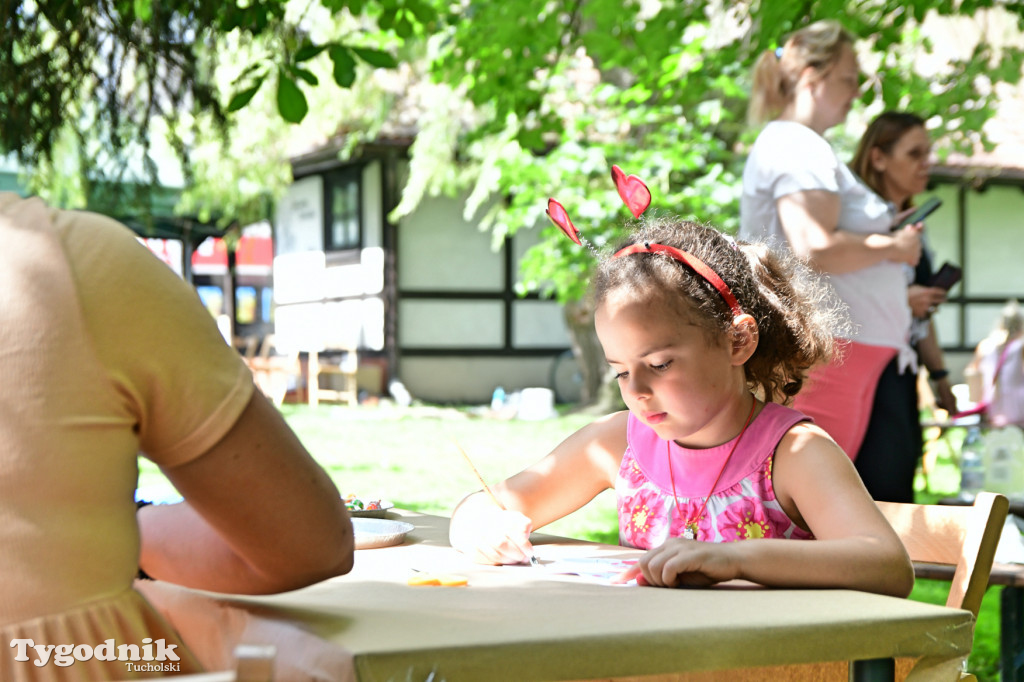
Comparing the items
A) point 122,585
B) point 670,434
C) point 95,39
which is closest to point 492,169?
point 95,39

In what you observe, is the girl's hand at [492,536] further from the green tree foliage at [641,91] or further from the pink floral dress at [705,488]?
the green tree foliage at [641,91]

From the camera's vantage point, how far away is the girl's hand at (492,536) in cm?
159

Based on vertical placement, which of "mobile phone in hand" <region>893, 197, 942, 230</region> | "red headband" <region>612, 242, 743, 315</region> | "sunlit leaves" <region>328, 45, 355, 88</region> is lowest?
"red headband" <region>612, 242, 743, 315</region>

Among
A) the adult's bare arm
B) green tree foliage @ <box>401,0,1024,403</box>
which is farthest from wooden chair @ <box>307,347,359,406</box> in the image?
the adult's bare arm

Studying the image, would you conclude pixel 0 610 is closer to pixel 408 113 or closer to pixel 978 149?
pixel 408 113

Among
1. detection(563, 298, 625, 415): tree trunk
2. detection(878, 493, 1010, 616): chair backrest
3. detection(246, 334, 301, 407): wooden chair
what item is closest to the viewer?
detection(878, 493, 1010, 616): chair backrest

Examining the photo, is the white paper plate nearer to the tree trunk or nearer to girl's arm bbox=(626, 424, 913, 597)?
girl's arm bbox=(626, 424, 913, 597)

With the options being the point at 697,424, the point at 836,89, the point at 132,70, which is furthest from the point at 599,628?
the point at 132,70

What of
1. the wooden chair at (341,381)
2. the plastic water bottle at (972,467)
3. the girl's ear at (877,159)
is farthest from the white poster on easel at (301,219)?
the girl's ear at (877,159)

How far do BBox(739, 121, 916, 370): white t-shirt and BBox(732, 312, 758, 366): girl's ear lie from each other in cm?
108

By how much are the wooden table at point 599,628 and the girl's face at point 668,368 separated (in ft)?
1.59

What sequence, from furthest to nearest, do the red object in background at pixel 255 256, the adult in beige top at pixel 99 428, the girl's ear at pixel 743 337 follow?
the red object in background at pixel 255 256, the girl's ear at pixel 743 337, the adult in beige top at pixel 99 428

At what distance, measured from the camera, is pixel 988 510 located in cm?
160

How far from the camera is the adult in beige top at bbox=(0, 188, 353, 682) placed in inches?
38.4
